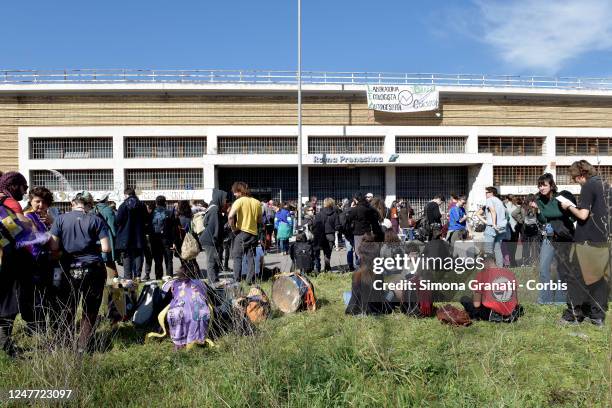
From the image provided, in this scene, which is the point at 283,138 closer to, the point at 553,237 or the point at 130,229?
the point at 130,229

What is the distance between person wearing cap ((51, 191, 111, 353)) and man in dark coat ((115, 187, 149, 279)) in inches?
145

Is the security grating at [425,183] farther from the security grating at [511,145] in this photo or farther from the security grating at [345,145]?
the security grating at [345,145]

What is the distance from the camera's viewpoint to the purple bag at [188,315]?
15.0 ft

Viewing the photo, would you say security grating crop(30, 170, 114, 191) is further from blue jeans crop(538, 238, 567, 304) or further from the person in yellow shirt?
blue jeans crop(538, 238, 567, 304)

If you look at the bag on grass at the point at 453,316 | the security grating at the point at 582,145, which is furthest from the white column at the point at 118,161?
the security grating at the point at 582,145

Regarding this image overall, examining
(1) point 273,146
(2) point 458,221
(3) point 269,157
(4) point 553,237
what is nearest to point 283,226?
(2) point 458,221

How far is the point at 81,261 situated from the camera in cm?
447

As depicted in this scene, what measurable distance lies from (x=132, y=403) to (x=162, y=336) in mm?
1633

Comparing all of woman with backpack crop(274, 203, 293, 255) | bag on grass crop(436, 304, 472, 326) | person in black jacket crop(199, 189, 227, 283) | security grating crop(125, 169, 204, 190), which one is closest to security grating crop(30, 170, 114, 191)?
security grating crop(125, 169, 204, 190)

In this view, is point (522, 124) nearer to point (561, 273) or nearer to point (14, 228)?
point (561, 273)

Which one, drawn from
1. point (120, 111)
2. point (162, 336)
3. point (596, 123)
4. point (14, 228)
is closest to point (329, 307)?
point (162, 336)

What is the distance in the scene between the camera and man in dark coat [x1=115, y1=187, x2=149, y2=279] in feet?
26.7

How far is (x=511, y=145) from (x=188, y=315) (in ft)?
87.1

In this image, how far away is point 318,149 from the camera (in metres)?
24.8
